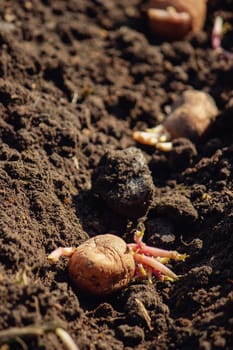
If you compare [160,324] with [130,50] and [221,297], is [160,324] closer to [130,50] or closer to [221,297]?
[221,297]

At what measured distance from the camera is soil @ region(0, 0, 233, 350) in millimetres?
2895

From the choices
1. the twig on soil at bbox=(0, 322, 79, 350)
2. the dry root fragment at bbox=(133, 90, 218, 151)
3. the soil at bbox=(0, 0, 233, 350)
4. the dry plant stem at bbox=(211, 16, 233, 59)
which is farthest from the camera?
the dry plant stem at bbox=(211, 16, 233, 59)

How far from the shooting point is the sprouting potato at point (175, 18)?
5199mm

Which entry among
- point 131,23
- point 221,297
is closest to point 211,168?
point 221,297

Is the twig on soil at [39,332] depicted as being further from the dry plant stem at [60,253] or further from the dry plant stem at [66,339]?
the dry plant stem at [60,253]

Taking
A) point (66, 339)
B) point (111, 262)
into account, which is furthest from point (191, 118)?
point (66, 339)

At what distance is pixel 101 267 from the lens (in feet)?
9.98

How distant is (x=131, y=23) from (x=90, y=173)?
208 centimetres

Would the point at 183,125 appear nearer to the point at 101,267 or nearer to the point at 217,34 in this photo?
the point at 217,34

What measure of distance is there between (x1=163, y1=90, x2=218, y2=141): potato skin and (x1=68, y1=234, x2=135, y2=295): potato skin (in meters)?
1.39

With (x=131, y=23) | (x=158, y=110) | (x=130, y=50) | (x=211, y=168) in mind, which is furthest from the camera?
(x=131, y=23)

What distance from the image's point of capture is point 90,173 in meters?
3.95

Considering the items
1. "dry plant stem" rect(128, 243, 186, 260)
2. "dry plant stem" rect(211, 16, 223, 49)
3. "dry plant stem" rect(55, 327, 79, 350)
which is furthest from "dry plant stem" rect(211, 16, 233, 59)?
"dry plant stem" rect(55, 327, 79, 350)

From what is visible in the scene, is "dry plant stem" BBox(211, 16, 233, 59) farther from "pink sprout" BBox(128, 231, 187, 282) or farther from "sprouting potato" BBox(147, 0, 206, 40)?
"pink sprout" BBox(128, 231, 187, 282)
